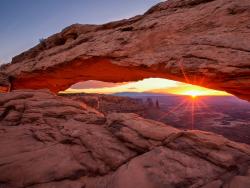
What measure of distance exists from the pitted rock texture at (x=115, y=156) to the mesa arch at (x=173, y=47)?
2.33 metres

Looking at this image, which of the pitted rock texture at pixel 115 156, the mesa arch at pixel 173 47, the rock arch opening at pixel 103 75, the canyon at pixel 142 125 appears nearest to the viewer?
the pitted rock texture at pixel 115 156

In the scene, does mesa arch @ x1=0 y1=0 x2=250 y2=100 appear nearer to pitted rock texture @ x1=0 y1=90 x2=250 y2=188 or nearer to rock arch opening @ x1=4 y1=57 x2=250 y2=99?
rock arch opening @ x1=4 y1=57 x2=250 y2=99

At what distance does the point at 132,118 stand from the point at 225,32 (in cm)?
483

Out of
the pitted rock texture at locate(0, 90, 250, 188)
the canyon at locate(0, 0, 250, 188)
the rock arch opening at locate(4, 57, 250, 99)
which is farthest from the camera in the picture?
the rock arch opening at locate(4, 57, 250, 99)

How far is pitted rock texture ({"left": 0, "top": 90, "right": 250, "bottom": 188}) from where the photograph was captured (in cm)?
618

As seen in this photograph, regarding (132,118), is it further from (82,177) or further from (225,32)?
(225,32)

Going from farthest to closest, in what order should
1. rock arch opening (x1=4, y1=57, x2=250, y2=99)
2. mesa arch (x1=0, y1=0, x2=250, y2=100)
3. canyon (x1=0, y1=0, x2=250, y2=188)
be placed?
rock arch opening (x1=4, y1=57, x2=250, y2=99) < mesa arch (x1=0, y1=0, x2=250, y2=100) < canyon (x1=0, y1=0, x2=250, y2=188)

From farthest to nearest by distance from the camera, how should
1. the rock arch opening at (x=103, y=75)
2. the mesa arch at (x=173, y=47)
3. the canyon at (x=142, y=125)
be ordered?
the rock arch opening at (x=103, y=75) < the mesa arch at (x=173, y=47) < the canyon at (x=142, y=125)

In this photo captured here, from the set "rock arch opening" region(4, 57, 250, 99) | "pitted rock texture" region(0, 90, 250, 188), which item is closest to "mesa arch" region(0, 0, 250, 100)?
"rock arch opening" region(4, 57, 250, 99)

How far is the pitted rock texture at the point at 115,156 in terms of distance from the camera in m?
6.18

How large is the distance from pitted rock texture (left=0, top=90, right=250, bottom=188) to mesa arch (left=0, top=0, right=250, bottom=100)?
233 cm

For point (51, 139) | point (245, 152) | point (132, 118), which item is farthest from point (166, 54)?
point (51, 139)

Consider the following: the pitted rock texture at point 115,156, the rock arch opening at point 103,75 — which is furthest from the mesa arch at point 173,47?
the pitted rock texture at point 115,156

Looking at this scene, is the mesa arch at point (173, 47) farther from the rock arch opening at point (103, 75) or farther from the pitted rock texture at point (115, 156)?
the pitted rock texture at point (115, 156)
